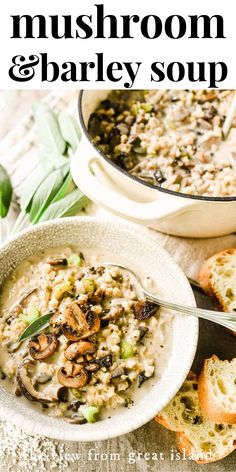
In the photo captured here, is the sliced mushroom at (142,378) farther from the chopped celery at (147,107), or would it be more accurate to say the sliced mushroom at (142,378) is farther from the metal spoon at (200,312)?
the chopped celery at (147,107)

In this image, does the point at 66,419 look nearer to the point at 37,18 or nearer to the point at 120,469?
the point at 120,469

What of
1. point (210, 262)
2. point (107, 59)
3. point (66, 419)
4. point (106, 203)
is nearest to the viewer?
point (66, 419)

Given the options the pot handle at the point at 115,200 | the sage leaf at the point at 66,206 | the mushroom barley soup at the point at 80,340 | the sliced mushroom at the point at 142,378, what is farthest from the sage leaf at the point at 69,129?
the sliced mushroom at the point at 142,378

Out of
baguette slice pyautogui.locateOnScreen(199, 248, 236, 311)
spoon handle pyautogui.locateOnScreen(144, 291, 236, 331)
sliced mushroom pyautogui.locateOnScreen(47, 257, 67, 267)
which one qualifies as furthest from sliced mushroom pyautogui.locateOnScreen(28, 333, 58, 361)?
baguette slice pyautogui.locateOnScreen(199, 248, 236, 311)

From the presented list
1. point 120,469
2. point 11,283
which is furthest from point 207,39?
point 120,469

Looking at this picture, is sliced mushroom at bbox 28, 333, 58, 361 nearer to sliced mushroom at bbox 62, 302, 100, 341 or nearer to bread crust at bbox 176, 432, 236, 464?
sliced mushroom at bbox 62, 302, 100, 341

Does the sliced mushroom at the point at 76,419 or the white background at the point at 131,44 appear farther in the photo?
the white background at the point at 131,44

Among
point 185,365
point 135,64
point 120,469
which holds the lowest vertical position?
point 120,469
